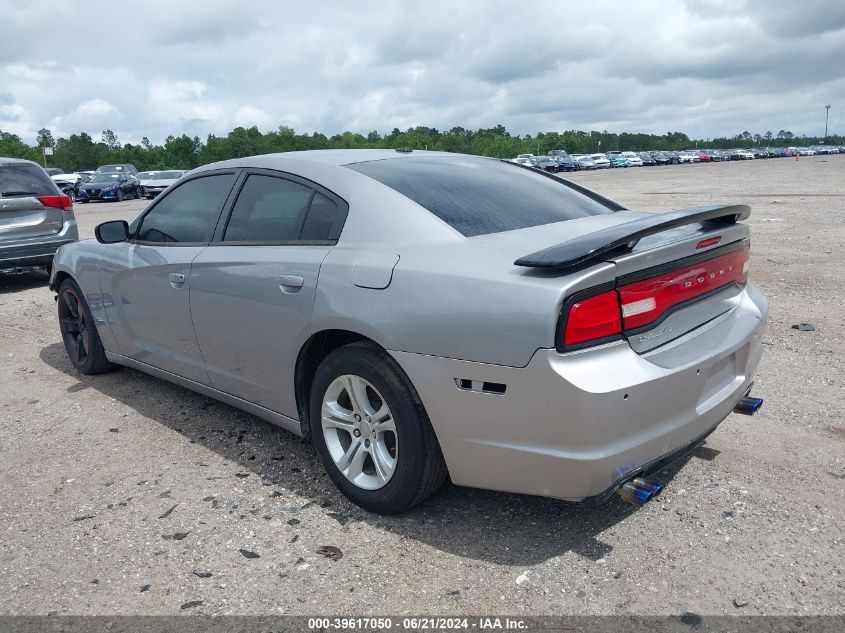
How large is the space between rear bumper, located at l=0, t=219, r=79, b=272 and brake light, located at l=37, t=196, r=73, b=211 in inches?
7.6

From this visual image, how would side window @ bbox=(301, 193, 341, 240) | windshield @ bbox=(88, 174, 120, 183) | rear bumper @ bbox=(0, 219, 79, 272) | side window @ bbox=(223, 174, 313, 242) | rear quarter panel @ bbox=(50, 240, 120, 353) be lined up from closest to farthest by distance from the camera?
1. side window @ bbox=(301, 193, 341, 240)
2. side window @ bbox=(223, 174, 313, 242)
3. rear quarter panel @ bbox=(50, 240, 120, 353)
4. rear bumper @ bbox=(0, 219, 79, 272)
5. windshield @ bbox=(88, 174, 120, 183)

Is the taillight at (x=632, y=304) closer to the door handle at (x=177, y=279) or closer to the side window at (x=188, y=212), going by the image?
the side window at (x=188, y=212)

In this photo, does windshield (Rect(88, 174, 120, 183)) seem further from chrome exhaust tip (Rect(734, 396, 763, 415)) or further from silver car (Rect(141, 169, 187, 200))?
chrome exhaust tip (Rect(734, 396, 763, 415))

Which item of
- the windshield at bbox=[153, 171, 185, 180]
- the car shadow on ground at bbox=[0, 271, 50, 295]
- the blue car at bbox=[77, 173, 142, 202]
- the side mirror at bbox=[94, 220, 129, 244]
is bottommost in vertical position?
the car shadow on ground at bbox=[0, 271, 50, 295]

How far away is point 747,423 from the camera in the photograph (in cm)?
412

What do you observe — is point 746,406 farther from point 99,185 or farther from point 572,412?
point 99,185

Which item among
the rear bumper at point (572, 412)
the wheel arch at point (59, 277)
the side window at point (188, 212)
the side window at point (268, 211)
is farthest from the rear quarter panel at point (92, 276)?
the rear bumper at point (572, 412)

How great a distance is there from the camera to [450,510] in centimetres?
329

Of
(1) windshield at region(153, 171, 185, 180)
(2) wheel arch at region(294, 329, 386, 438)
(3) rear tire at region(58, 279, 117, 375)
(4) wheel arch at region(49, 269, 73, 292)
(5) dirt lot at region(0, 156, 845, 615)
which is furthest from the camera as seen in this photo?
(1) windshield at region(153, 171, 185, 180)

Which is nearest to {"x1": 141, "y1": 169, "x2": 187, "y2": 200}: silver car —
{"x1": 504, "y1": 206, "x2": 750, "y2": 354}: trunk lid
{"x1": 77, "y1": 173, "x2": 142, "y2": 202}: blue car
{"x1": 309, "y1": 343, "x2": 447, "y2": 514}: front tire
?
{"x1": 77, "y1": 173, "x2": 142, "y2": 202}: blue car

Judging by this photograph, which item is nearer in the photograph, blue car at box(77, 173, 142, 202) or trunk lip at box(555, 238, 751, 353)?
trunk lip at box(555, 238, 751, 353)

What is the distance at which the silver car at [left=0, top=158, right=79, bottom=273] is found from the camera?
9148mm

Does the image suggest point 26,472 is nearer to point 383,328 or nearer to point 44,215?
point 383,328

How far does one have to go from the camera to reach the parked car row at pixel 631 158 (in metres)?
61.3
